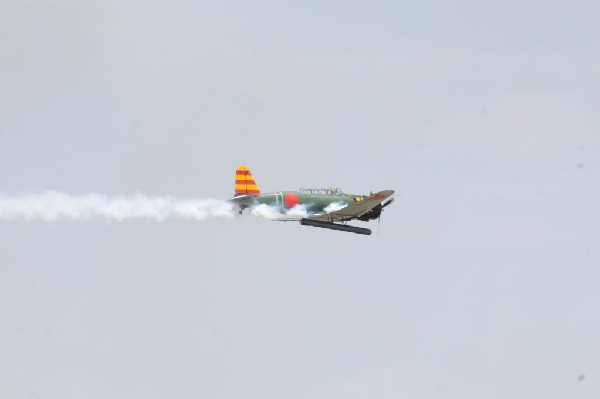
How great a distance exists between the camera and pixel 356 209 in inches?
3885

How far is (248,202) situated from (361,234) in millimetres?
8043

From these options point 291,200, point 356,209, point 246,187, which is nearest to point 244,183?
point 246,187

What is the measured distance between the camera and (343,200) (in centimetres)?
9856

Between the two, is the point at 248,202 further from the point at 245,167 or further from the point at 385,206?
the point at 385,206

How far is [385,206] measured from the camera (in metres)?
100

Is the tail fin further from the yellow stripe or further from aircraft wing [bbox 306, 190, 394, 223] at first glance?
aircraft wing [bbox 306, 190, 394, 223]

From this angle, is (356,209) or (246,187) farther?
(356,209)

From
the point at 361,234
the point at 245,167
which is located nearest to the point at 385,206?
the point at 361,234

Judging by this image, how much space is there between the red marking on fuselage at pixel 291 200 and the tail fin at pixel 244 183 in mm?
2210

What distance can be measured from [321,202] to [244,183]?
5.02 metres

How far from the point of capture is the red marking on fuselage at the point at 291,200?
9625 cm

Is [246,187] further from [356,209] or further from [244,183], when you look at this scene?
[356,209]

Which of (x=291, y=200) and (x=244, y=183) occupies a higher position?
(x=244, y=183)

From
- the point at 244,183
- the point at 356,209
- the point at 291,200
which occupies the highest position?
the point at 244,183
